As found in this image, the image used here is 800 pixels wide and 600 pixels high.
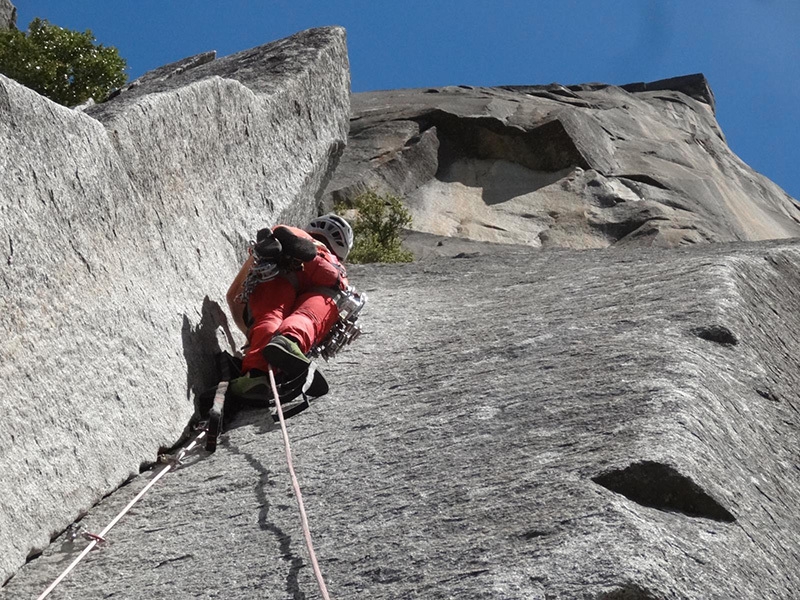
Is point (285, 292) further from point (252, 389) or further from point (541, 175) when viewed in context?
point (541, 175)

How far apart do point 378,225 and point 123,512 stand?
29.6 feet

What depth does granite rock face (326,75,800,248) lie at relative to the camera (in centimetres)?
1603

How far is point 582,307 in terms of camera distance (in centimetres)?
741

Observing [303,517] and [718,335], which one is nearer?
[303,517]

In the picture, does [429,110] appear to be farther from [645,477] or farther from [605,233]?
[645,477]

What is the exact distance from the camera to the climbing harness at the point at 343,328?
741 centimetres

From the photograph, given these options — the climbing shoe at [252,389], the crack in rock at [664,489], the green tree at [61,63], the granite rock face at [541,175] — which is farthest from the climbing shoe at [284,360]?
the green tree at [61,63]

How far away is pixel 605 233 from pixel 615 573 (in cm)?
1228

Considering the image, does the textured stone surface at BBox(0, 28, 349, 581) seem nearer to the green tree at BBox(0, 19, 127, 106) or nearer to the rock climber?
the rock climber

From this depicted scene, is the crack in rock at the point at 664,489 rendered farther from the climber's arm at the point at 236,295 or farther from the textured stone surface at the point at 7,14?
the textured stone surface at the point at 7,14

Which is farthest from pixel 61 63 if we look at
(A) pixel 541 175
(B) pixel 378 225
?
(A) pixel 541 175

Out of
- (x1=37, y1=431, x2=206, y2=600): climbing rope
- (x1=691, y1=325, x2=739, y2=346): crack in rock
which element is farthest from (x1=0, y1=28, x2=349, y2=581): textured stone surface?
(x1=691, y1=325, x2=739, y2=346): crack in rock

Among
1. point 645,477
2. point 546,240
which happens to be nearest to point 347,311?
point 645,477

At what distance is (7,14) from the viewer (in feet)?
64.1
